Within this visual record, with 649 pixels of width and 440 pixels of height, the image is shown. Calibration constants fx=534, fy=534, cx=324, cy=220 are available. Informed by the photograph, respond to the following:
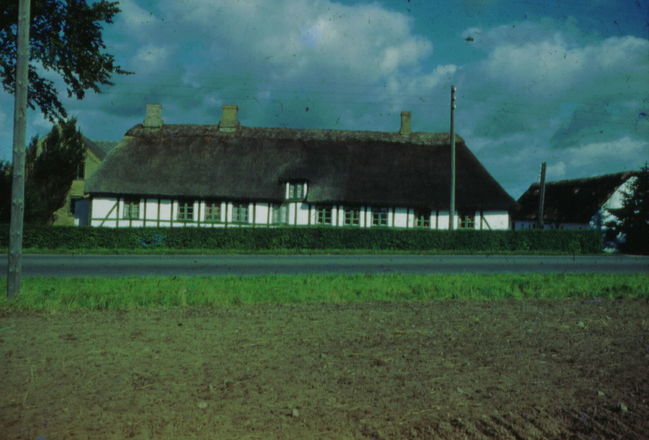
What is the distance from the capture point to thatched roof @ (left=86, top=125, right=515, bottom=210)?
33281mm

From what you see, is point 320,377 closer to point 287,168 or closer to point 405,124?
point 287,168

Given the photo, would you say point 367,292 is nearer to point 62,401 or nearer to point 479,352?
point 479,352

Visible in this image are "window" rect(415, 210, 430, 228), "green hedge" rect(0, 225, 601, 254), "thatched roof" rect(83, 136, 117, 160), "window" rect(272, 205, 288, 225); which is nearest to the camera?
"green hedge" rect(0, 225, 601, 254)

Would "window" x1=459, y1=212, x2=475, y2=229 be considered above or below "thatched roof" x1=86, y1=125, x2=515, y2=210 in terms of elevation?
below

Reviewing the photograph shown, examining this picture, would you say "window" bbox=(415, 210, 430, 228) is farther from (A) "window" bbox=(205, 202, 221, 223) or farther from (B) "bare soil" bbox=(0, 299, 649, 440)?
(B) "bare soil" bbox=(0, 299, 649, 440)

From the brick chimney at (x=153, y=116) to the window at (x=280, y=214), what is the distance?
11580 mm

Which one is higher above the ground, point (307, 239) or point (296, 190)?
point (296, 190)

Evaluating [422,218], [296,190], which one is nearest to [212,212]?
[296,190]

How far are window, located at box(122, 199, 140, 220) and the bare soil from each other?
1052 inches

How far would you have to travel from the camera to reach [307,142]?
122ft

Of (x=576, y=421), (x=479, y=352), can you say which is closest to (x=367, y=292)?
(x=479, y=352)

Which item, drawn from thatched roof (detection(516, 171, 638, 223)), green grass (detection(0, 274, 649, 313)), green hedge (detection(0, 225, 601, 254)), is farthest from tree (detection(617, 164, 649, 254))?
green grass (detection(0, 274, 649, 313))

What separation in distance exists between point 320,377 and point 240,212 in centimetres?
2944

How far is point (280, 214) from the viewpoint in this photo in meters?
33.9
